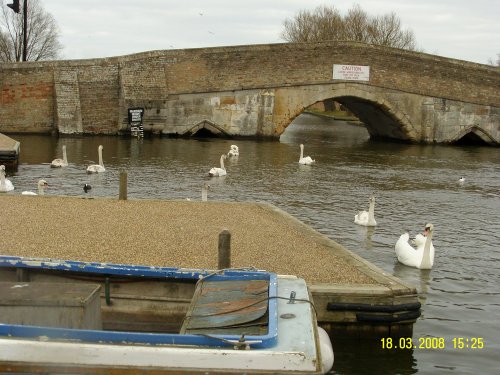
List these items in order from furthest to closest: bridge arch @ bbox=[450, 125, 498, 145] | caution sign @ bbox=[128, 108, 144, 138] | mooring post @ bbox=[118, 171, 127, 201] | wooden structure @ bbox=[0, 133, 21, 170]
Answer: bridge arch @ bbox=[450, 125, 498, 145] < caution sign @ bbox=[128, 108, 144, 138] < wooden structure @ bbox=[0, 133, 21, 170] < mooring post @ bbox=[118, 171, 127, 201]

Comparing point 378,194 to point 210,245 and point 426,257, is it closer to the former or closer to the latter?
point 426,257

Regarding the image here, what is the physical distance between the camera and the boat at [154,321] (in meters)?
4.09

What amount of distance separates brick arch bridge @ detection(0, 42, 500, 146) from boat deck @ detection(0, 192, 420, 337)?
20.5 meters

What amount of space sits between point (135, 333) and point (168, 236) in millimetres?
5156

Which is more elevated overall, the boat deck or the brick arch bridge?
the brick arch bridge

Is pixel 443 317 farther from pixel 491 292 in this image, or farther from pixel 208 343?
pixel 208 343

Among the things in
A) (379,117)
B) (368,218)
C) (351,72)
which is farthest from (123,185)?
(379,117)

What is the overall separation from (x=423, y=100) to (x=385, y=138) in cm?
467

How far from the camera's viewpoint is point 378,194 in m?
18.2

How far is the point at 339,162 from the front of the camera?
25.5 m

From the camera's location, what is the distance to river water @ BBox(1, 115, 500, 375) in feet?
24.4

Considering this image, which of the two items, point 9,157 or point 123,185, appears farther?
point 9,157

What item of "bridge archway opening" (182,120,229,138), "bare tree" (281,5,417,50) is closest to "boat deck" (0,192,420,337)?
"bridge archway opening" (182,120,229,138)
